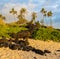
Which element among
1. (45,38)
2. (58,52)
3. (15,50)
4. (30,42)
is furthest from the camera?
(45,38)

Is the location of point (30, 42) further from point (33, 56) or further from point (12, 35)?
point (33, 56)

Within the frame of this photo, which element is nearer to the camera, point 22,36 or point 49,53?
→ point 49,53

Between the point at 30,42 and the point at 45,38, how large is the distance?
2.60 metres

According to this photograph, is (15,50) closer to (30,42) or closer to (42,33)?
(30,42)

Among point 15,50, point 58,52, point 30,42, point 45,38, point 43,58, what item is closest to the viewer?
point 43,58

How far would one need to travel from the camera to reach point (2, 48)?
75.2 ft

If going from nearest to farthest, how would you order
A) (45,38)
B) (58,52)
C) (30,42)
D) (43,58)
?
(43,58) < (58,52) < (30,42) < (45,38)

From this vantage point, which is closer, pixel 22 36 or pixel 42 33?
pixel 22 36

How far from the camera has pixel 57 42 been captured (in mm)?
29750

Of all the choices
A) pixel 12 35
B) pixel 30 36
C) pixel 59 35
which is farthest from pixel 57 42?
pixel 12 35

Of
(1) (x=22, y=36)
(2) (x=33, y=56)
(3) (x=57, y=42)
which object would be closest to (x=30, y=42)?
(1) (x=22, y=36)

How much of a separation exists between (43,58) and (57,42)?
876cm

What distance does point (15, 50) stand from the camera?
22.8m

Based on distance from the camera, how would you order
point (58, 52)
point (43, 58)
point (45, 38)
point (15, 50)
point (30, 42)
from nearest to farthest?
point (43, 58), point (15, 50), point (58, 52), point (30, 42), point (45, 38)
